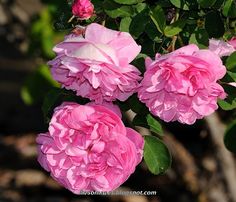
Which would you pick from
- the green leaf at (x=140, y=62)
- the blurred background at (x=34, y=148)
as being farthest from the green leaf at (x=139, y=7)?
the blurred background at (x=34, y=148)

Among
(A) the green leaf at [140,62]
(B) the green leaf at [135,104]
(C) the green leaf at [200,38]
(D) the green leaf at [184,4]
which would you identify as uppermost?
(D) the green leaf at [184,4]

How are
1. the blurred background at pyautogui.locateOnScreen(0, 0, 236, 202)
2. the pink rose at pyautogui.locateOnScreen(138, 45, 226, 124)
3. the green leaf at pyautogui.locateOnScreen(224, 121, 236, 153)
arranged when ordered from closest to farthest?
the pink rose at pyautogui.locateOnScreen(138, 45, 226, 124)
the green leaf at pyautogui.locateOnScreen(224, 121, 236, 153)
the blurred background at pyautogui.locateOnScreen(0, 0, 236, 202)

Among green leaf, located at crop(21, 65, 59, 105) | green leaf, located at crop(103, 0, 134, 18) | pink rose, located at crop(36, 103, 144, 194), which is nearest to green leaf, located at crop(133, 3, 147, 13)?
green leaf, located at crop(103, 0, 134, 18)

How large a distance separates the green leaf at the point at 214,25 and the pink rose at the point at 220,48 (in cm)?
4

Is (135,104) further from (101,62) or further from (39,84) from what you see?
(39,84)

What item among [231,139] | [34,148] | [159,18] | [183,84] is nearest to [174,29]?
[159,18]

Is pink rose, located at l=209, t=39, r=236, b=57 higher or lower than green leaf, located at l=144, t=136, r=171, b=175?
higher

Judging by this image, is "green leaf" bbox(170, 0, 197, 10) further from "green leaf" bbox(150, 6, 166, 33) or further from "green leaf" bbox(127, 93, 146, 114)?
"green leaf" bbox(127, 93, 146, 114)

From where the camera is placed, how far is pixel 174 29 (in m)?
1.17

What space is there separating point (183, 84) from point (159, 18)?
163 mm

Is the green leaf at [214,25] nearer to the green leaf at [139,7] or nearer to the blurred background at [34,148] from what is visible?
the green leaf at [139,7]

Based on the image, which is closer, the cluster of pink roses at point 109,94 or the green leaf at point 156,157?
the cluster of pink roses at point 109,94

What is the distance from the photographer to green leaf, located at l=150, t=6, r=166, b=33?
46.0 inches

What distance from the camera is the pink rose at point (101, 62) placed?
1075 millimetres
